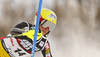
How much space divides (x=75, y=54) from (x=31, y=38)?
82.6 inches

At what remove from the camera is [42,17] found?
3.45 feet

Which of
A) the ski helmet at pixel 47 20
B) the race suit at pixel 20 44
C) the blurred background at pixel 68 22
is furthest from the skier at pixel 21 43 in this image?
the blurred background at pixel 68 22

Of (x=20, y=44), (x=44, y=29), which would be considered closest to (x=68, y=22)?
(x=44, y=29)

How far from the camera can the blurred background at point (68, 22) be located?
114 inches

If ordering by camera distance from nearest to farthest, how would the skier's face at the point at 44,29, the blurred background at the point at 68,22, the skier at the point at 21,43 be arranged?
the skier at the point at 21,43
the skier's face at the point at 44,29
the blurred background at the point at 68,22

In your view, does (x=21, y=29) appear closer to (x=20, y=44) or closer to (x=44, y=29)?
(x=20, y=44)

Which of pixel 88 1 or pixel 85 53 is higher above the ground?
pixel 88 1

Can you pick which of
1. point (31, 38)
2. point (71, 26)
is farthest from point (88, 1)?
point (31, 38)

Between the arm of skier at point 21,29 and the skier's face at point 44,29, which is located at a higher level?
the arm of skier at point 21,29

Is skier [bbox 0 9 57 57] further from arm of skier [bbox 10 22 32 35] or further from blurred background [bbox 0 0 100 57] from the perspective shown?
blurred background [bbox 0 0 100 57]

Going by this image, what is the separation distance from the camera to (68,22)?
340cm

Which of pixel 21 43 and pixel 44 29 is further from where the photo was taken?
pixel 44 29

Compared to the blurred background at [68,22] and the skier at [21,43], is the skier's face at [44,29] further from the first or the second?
the blurred background at [68,22]

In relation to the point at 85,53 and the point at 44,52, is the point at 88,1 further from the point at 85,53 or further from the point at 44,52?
the point at 44,52
